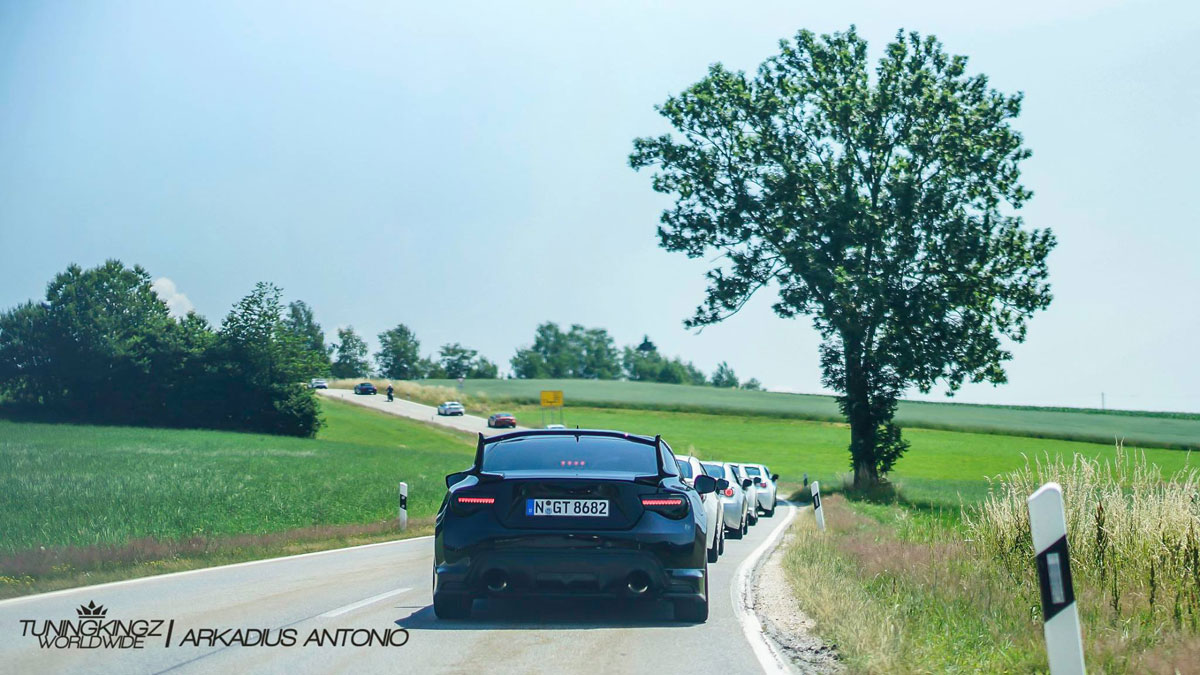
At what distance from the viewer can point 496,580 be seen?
916 centimetres

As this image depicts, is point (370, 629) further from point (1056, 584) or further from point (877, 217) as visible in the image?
point (877, 217)

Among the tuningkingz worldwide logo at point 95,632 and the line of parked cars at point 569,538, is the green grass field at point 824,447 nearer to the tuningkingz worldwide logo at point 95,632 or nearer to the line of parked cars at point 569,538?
the line of parked cars at point 569,538

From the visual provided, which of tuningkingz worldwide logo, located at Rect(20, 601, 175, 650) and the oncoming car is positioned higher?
tuningkingz worldwide logo, located at Rect(20, 601, 175, 650)

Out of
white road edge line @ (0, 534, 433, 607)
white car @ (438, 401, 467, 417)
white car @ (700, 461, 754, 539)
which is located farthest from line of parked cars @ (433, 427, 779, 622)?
white car @ (438, 401, 467, 417)

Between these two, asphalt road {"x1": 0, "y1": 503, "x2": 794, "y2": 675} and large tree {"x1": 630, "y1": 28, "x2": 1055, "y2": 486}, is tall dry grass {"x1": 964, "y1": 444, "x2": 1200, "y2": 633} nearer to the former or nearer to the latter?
asphalt road {"x1": 0, "y1": 503, "x2": 794, "y2": 675}

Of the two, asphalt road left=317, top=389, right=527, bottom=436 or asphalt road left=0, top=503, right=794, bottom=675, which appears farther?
asphalt road left=317, top=389, right=527, bottom=436

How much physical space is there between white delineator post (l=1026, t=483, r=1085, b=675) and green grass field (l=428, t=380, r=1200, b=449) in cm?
6257

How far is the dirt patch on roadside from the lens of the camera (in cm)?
782

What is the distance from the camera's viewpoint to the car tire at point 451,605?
31.4 feet

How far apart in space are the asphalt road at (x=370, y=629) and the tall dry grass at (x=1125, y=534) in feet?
8.98

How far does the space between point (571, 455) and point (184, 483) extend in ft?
82.1

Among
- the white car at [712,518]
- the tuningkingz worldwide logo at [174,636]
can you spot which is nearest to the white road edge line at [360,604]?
the tuningkingz worldwide logo at [174,636]

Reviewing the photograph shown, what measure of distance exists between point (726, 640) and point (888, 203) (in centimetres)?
3195

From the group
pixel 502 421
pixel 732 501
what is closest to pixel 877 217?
pixel 732 501
